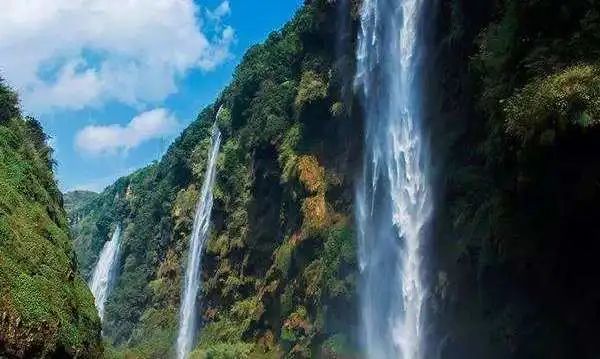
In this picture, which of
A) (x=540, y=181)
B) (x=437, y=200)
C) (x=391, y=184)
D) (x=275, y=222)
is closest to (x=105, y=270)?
(x=275, y=222)

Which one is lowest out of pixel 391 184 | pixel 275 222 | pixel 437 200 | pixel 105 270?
pixel 437 200

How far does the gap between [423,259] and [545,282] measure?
10093mm

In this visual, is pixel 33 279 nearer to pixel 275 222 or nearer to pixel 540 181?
pixel 540 181

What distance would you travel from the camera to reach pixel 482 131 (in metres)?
21.5

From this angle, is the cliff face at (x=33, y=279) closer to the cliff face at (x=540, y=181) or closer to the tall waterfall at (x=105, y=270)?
the cliff face at (x=540, y=181)

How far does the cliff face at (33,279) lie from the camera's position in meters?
13.9

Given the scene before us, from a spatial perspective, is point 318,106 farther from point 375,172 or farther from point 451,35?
point 451,35

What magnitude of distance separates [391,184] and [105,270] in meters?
60.8

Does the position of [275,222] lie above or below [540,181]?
above

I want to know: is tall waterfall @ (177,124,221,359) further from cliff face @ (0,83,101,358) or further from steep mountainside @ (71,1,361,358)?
cliff face @ (0,83,101,358)

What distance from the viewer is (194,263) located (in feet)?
166

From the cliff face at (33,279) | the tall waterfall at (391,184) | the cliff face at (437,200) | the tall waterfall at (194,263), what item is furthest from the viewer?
the tall waterfall at (194,263)

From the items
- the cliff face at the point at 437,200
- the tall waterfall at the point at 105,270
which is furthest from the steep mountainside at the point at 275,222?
the tall waterfall at the point at 105,270

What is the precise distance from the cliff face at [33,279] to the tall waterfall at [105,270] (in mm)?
49994
